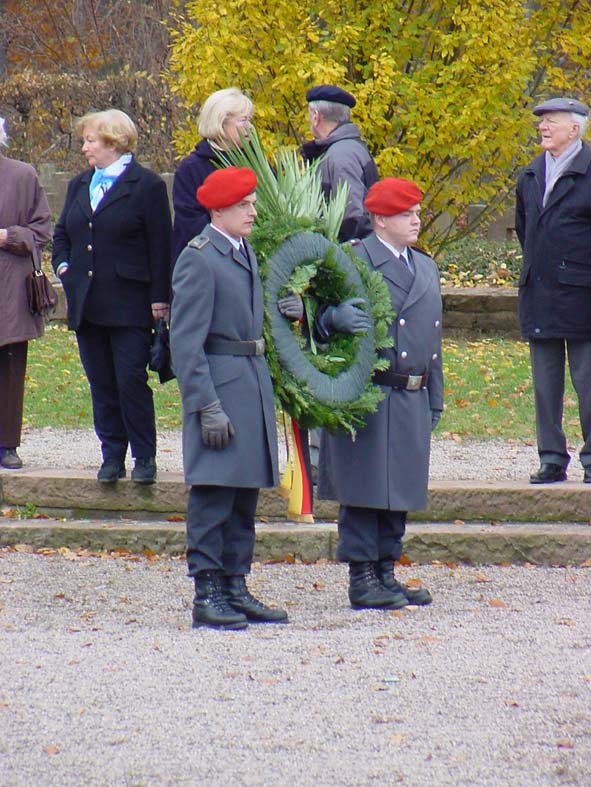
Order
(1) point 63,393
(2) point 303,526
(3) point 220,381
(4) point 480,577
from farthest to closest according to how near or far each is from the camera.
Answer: (1) point 63,393
(2) point 303,526
(4) point 480,577
(3) point 220,381

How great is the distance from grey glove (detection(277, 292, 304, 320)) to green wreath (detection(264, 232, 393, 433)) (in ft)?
0.08

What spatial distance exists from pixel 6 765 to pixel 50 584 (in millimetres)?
2398

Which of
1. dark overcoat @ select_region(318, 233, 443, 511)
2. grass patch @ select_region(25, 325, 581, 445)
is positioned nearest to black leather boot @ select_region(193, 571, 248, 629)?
dark overcoat @ select_region(318, 233, 443, 511)

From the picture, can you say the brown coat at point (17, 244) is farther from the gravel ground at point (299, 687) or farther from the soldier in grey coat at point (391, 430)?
the soldier in grey coat at point (391, 430)

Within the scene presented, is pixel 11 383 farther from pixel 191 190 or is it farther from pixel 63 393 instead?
pixel 63 393

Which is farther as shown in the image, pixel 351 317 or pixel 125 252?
pixel 125 252

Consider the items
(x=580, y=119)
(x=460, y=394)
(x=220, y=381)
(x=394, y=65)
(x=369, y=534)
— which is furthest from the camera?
(x=394, y=65)

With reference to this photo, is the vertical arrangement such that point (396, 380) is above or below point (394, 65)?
below

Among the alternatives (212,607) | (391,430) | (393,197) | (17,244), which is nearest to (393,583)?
(391,430)

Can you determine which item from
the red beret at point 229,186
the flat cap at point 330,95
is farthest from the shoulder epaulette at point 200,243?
the flat cap at point 330,95

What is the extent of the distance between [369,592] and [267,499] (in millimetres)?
1516

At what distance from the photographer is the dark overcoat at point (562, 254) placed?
24.1 ft

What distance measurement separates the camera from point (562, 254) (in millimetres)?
7383

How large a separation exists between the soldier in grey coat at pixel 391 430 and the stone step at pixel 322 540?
33.7 inches
